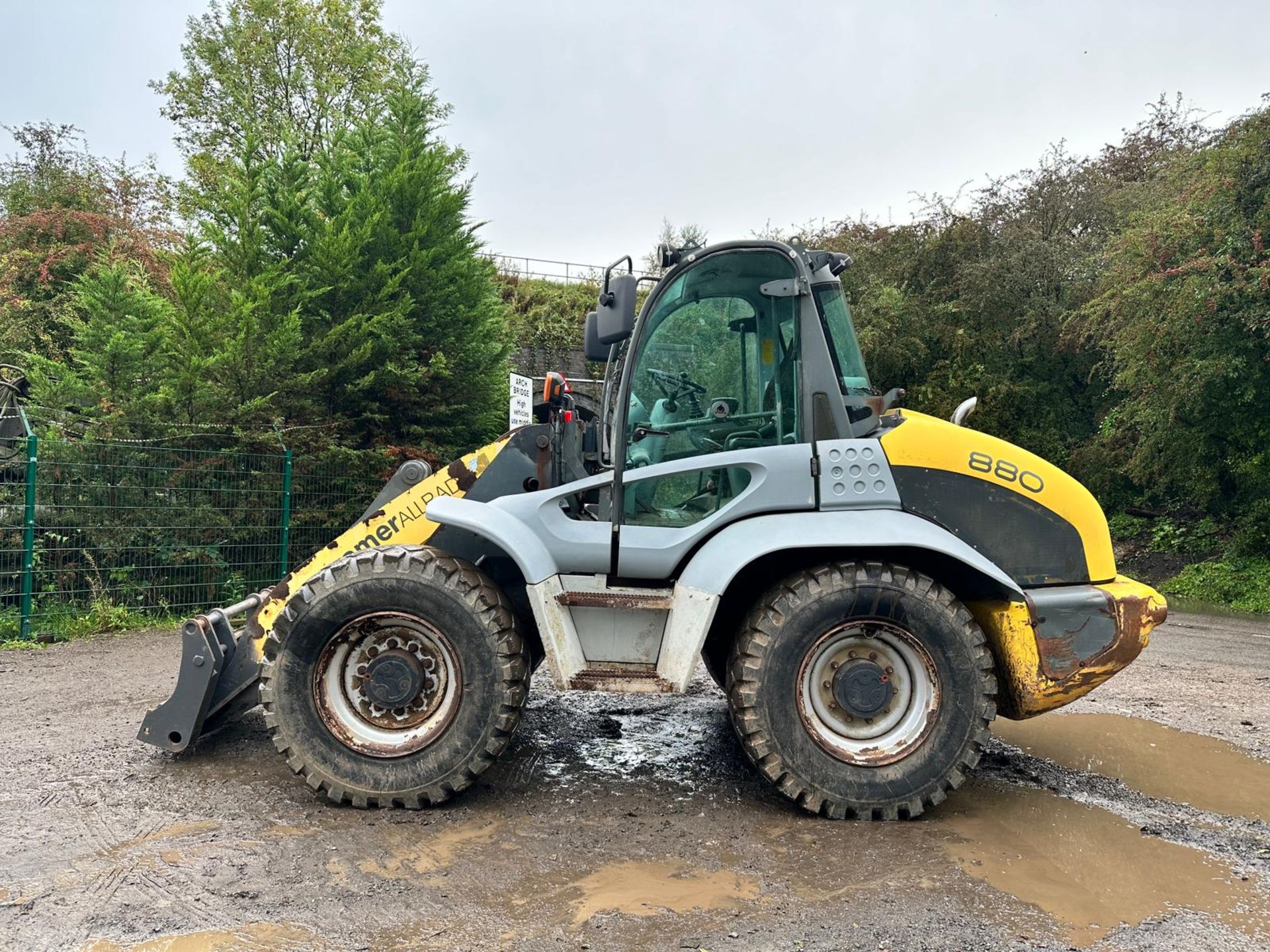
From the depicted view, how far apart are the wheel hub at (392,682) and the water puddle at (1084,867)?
2427 millimetres

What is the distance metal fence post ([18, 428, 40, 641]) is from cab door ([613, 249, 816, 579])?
6.84 meters

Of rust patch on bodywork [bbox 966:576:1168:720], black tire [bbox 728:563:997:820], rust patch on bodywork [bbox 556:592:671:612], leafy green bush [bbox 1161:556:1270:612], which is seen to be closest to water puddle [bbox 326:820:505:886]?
rust patch on bodywork [bbox 556:592:671:612]

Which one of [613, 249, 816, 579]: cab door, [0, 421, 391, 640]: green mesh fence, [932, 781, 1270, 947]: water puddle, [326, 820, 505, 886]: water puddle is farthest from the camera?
[0, 421, 391, 640]: green mesh fence

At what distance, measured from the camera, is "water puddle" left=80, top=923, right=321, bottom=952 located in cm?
273

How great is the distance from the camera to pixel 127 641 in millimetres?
8383

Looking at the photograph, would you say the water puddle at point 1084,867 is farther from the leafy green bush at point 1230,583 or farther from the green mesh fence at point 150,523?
the leafy green bush at point 1230,583

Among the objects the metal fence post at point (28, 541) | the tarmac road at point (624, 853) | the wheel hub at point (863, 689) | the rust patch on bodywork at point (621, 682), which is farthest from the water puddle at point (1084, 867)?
the metal fence post at point (28, 541)

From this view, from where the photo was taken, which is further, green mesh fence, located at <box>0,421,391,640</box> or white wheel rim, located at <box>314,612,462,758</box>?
green mesh fence, located at <box>0,421,391,640</box>

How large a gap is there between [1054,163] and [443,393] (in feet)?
50.8

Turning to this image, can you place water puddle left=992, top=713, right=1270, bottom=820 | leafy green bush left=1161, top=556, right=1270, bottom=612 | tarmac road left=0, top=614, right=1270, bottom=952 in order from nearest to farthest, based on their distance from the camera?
tarmac road left=0, top=614, right=1270, bottom=952 < water puddle left=992, top=713, right=1270, bottom=820 < leafy green bush left=1161, top=556, right=1270, bottom=612

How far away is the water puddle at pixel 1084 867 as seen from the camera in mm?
3074

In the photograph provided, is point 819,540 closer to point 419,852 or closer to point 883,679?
point 883,679

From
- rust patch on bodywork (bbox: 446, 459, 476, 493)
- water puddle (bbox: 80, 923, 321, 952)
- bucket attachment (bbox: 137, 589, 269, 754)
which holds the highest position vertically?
rust patch on bodywork (bbox: 446, 459, 476, 493)

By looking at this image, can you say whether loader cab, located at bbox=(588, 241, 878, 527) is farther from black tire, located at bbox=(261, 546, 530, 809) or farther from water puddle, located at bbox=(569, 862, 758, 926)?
water puddle, located at bbox=(569, 862, 758, 926)
